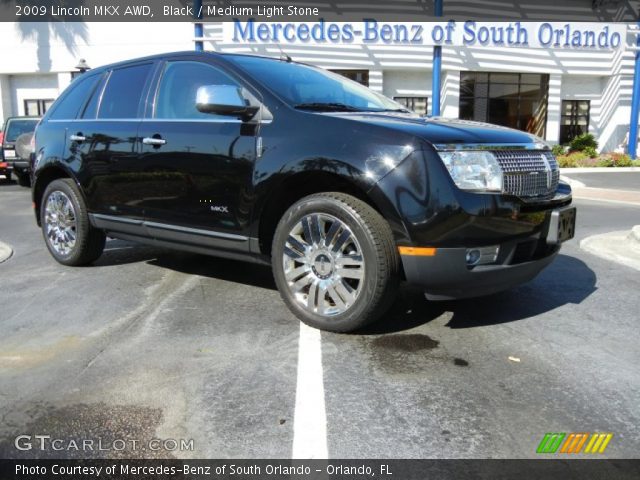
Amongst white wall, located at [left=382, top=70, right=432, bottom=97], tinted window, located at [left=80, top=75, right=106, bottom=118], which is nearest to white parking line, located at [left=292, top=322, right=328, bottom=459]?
tinted window, located at [left=80, top=75, right=106, bottom=118]

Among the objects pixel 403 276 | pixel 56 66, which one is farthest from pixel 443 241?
pixel 56 66

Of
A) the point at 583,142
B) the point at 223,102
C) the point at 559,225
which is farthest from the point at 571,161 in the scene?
the point at 223,102

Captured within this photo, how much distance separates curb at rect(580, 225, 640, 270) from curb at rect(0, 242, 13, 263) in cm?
627

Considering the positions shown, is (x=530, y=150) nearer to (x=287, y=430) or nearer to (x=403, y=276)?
(x=403, y=276)

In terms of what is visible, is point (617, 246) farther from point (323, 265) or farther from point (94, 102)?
point (94, 102)

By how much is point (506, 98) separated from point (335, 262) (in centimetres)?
2325

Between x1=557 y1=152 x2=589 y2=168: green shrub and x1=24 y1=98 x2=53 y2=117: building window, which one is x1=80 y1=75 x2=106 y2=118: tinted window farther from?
x1=24 y1=98 x2=53 y2=117: building window

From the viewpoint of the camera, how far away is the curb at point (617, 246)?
571cm

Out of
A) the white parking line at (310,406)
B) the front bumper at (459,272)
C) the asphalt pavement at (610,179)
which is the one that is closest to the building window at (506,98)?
the asphalt pavement at (610,179)

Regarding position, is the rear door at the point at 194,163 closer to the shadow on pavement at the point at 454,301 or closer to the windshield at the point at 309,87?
the windshield at the point at 309,87

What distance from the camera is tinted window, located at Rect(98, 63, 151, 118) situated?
15.6 ft

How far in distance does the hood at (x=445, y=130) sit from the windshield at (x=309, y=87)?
0.33 metres

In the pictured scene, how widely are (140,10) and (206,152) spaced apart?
2144 centimetres

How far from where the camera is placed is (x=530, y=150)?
143 inches
